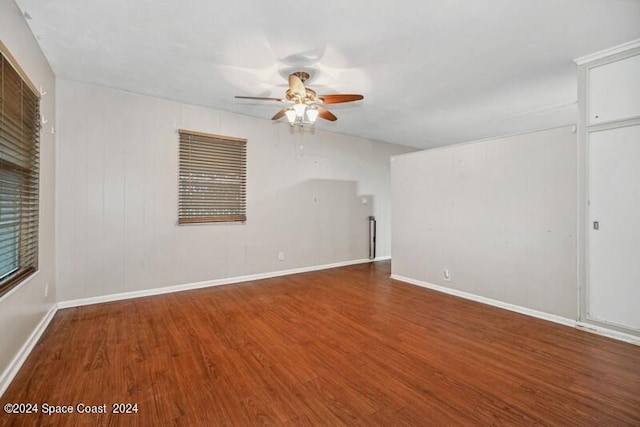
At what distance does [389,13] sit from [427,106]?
7.87ft

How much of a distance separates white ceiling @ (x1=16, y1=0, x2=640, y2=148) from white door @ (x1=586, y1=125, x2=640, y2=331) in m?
0.93

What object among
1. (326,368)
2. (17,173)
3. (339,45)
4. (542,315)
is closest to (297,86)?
(339,45)

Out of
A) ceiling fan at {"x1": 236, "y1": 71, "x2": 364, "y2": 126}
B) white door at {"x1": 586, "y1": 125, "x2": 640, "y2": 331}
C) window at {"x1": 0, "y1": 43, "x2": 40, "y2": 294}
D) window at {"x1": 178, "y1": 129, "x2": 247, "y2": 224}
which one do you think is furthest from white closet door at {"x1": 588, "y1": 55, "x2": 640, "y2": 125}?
window at {"x1": 0, "y1": 43, "x2": 40, "y2": 294}

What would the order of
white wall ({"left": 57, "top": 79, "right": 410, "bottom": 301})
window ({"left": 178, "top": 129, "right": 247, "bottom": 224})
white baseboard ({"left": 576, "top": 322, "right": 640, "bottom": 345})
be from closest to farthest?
white baseboard ({"left": 576, "top": 322, "right": 640, "bottom": 345}) < white wall ({"left": 57, "top": 79, "right": 410, "bottom": 301}) < window ({"left": 178, "top": 129, "right": 247, "bottom": 224})

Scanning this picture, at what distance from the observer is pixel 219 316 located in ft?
10.2

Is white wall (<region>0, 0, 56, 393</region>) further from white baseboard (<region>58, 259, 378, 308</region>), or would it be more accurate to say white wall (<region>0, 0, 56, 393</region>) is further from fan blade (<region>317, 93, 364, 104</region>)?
fan blade (<region>317, 93, 364, 104</region>)

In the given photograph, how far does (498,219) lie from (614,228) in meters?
1.01

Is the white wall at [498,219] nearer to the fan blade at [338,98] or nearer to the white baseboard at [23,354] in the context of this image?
the fan blade at [338,98]

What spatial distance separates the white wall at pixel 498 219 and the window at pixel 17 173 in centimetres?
440

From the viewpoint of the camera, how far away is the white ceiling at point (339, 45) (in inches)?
83.2

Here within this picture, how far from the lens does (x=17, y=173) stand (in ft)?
7.11

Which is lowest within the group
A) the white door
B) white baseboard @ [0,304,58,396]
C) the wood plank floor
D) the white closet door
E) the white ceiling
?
the wood plank floor

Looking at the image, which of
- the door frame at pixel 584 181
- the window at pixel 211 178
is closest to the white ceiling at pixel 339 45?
the door frame at pixel 584 181

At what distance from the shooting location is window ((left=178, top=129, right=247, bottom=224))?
4012mm
